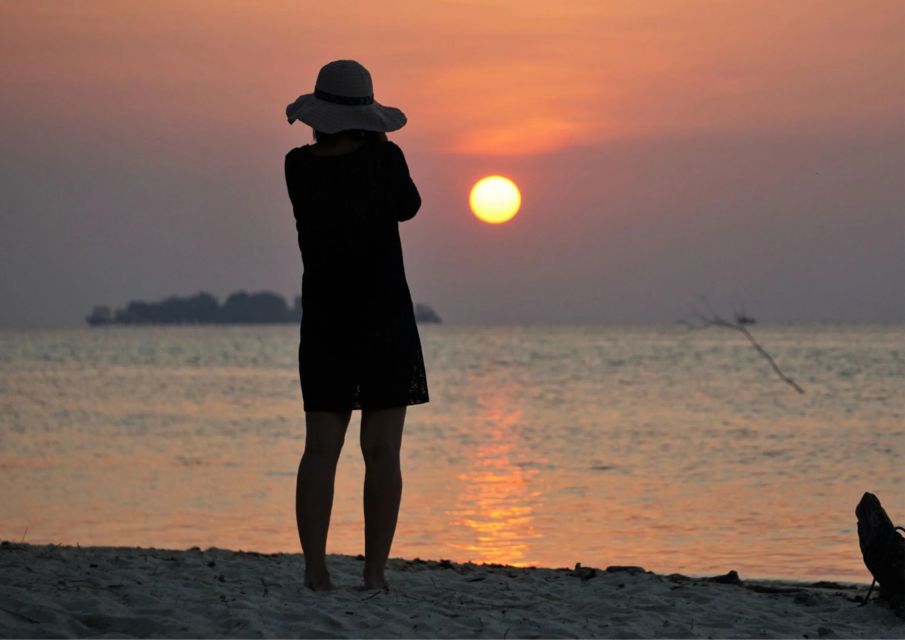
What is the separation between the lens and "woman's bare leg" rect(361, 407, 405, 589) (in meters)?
4.53

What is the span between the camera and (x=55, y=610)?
4055 millimetres

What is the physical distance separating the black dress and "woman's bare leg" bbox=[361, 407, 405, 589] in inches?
2.8

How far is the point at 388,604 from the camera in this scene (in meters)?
4.45

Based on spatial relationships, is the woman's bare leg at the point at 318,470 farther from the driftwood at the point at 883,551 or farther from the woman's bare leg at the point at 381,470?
the driftwood at the point at 883,551

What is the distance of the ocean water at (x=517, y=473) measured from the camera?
29.8 ft

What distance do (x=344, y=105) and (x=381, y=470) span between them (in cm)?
134

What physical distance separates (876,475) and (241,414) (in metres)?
13.0

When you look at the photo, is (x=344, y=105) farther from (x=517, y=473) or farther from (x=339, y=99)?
(x=517, y=473)

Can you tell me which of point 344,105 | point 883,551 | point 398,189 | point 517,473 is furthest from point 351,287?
point 517,473

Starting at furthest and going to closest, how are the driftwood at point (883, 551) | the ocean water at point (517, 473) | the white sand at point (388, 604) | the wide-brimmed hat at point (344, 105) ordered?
the ocean water at point (517, 473) < the driftwood at point (883, 551) < the wide-brimmed hat at point (344, 105) < the white sand at point (388, 604)

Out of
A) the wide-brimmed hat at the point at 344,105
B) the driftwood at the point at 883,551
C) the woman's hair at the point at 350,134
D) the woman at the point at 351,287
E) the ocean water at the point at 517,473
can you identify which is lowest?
the ocean water at the point at 517,473

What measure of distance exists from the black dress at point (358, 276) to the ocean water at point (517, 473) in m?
2.27

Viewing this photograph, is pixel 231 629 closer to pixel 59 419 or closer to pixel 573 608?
pixel 573 608

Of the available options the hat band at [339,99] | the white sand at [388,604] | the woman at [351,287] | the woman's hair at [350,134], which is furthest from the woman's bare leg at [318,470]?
the hat band at [339,99]
